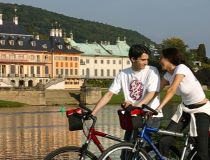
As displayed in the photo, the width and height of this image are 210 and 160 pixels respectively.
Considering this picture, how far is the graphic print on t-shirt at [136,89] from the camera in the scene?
8578 millimetres

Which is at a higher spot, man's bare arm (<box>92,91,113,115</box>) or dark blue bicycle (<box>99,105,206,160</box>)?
man's bare arm (<box>92,91,113,115</box>)

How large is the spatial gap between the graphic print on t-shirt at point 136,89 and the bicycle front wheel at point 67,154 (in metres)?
1.27

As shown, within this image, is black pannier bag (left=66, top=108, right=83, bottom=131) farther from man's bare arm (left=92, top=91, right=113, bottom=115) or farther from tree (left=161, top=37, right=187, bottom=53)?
tree (left=161, top=37, right=187, bottom=53)

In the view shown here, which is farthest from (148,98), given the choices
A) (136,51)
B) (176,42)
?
(176,42)

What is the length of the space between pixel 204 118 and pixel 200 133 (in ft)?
0.68

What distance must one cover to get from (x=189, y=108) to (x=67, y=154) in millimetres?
1703

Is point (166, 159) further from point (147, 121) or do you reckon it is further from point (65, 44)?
point (65, 44)

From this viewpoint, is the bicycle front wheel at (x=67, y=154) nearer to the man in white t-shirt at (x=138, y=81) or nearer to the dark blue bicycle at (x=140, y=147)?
the dark blue bicycle at (x=140, y=147)

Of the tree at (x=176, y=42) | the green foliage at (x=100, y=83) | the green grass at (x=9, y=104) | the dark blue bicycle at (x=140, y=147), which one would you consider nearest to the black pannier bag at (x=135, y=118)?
the dark blue bicycle at (x=140, y=147)

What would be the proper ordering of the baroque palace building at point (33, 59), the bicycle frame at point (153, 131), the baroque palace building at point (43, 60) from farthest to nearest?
the baroque palace building at point (33, 59) < the baroque palace building at point (43, 60) < the bicycle frame at point (153, 131)

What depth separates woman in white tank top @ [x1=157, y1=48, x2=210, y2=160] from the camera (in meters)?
8.00

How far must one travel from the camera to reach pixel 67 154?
7.60 meters

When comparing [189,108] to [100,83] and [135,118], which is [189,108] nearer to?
[135,118]

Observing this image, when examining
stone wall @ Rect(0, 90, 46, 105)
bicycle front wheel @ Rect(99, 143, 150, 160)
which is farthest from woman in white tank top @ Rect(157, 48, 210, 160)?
stone wall @ Rect(0, 90, 46, 105)
